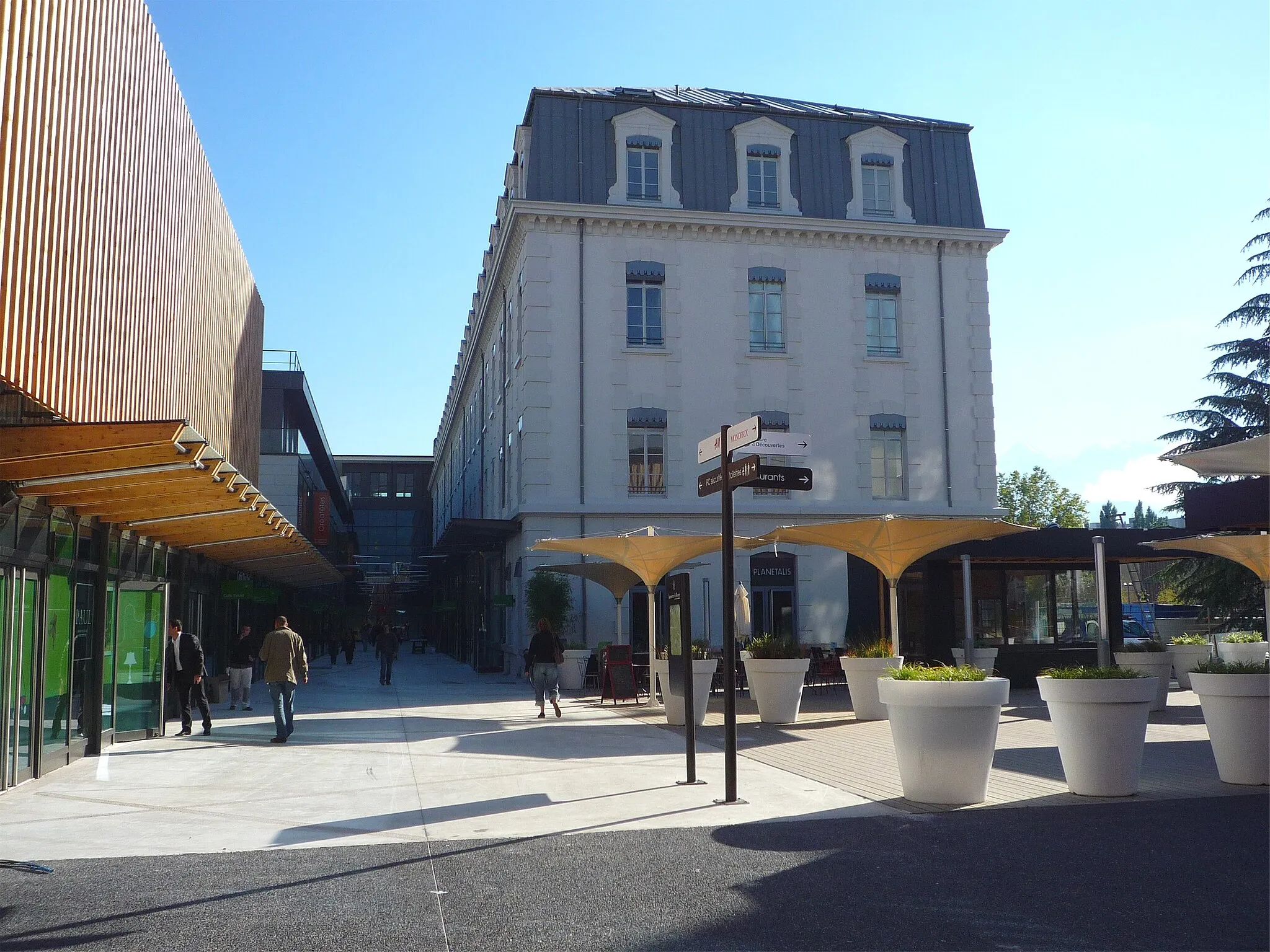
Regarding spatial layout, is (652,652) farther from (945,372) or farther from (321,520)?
(321,520)

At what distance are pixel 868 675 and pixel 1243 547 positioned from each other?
507 centimetres

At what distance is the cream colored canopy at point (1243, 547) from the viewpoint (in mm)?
12859

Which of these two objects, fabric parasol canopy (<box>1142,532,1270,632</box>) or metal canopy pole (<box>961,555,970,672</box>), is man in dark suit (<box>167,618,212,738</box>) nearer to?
metal canopy pole (<box>961,555,970,672</box>)

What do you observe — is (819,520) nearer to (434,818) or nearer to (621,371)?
(621,371)

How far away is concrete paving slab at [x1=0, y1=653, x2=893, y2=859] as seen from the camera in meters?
8.05

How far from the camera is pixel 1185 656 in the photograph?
21.8 meters

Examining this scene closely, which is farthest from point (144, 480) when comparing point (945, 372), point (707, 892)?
point (945, 372)

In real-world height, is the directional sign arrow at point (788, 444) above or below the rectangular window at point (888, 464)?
below

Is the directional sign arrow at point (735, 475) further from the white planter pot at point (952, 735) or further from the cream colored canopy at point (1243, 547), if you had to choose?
the cream colored canopy at point (1243, 547)

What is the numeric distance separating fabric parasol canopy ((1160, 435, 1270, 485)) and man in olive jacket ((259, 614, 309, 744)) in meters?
10.2

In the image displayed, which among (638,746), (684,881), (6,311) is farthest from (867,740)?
(6,311)

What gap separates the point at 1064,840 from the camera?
24.3ft

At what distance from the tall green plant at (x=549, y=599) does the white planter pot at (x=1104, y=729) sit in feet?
55.8

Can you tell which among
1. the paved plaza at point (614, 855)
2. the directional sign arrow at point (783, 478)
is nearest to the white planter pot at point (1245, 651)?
the paved plaza at point (614, 855)
